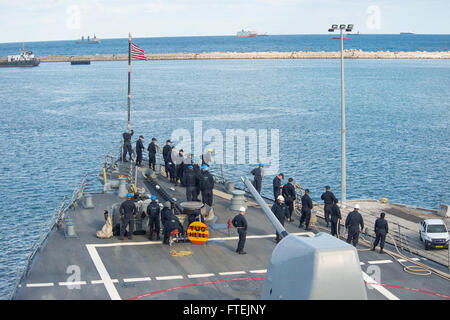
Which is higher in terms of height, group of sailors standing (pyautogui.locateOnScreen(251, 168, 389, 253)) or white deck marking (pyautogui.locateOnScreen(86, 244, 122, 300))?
group of sailors standing (pyautogui.locateOnScreen(251, 168, 389, 253))

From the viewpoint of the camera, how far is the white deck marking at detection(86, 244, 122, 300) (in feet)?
50.7

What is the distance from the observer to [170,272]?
55.8 ft

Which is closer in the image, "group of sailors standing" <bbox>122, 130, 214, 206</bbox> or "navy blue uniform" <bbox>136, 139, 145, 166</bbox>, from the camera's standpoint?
"group of sailors standing" <bbox>122, 130, 214, 206</bbox>

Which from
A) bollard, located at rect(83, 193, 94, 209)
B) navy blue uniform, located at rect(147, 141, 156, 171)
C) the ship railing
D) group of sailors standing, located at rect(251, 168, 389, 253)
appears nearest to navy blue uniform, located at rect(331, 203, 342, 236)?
group of sailors standing, located at rect(251, 168, 389, 253)

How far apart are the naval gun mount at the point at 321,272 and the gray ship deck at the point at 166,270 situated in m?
4.69

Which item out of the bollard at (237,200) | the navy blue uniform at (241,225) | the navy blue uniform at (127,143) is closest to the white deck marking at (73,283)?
the navy blue uniform at (241,225)

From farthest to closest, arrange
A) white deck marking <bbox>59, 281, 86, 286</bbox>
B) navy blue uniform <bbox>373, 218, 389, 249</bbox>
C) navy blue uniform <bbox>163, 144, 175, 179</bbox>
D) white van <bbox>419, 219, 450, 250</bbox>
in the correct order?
navy blue uniform <bbox>163, 144, 175, 179</bbox>, white van <bbox>419, 219, 450, 250</bbox>, navy blue uniform <bbox>373, 218, 389, 249</bbox>, white deck marking <bbox>59, 281, 86, 286</bbox>

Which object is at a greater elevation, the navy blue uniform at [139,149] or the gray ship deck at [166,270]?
the navy blue uniform at [139,149]

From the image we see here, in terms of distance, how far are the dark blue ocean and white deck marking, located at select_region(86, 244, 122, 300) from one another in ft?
22.0

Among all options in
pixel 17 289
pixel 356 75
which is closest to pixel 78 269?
pixel 17 289

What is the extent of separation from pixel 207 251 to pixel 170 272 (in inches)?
86.6

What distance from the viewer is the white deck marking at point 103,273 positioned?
1544 centimetres

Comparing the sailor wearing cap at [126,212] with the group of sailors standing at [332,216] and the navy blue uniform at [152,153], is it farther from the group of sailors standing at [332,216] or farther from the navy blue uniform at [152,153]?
the navy blue uniform at [152,153]

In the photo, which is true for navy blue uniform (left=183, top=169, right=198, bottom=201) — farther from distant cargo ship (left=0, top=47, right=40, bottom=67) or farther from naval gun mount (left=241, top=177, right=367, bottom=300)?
distant cargo ship (left=0, top=47, right=40, bottom=67)
